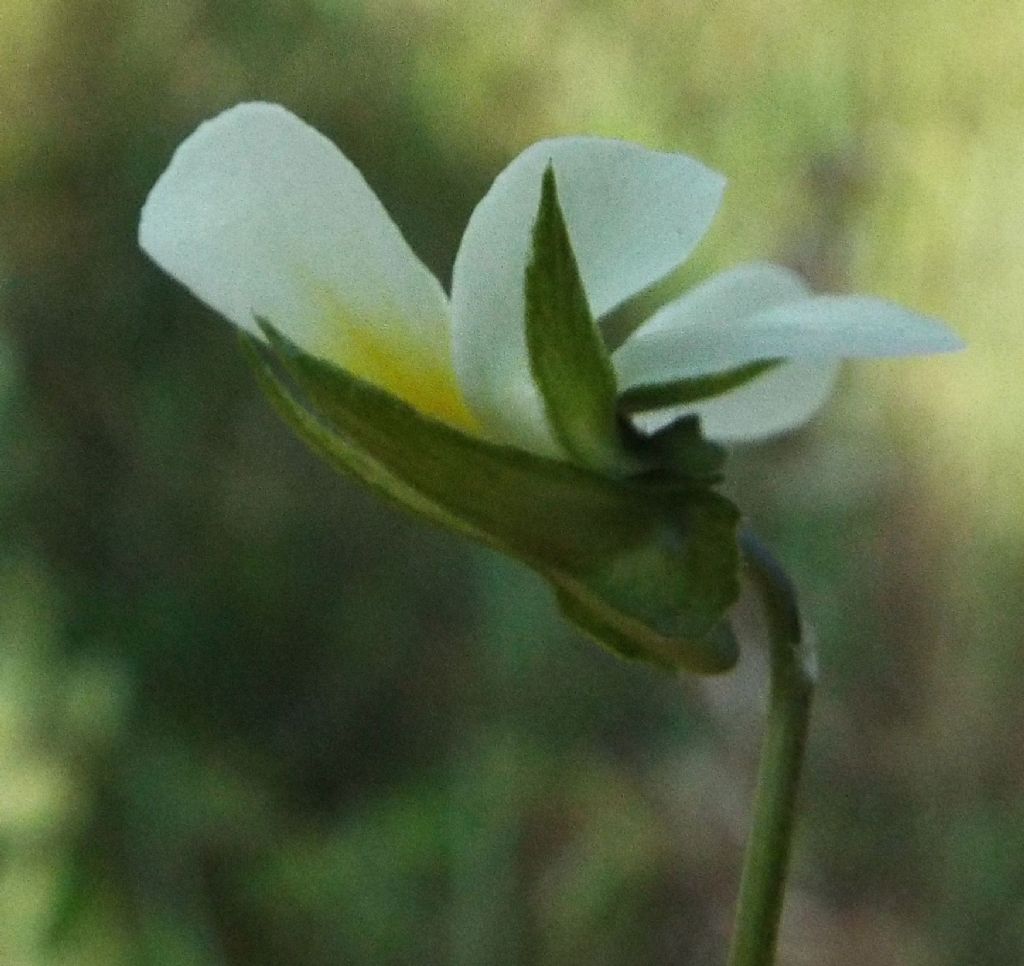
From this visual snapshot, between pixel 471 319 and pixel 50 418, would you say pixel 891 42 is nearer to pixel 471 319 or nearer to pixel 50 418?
pixel 50 418

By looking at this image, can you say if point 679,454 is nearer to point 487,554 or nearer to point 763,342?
point 763,342

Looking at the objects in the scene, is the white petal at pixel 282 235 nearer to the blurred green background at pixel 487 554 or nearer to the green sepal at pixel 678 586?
the green sepal at pixel 678 586

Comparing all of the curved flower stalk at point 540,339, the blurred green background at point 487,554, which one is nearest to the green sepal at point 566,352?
the curved flower stalk at point 540,339

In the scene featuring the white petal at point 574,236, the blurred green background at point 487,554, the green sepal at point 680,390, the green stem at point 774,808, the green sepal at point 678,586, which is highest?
the white petal at point 574,236

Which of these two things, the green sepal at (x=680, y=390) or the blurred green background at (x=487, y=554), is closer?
the green sepal at (x=680, y=390)

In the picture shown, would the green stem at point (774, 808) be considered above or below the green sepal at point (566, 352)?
below

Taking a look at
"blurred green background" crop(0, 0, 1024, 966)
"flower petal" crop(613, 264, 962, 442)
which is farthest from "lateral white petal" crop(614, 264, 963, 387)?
"blurred green background" crop(0, 0, 1024, 966)

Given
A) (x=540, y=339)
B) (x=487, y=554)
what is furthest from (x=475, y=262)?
(x=487, y=554)
